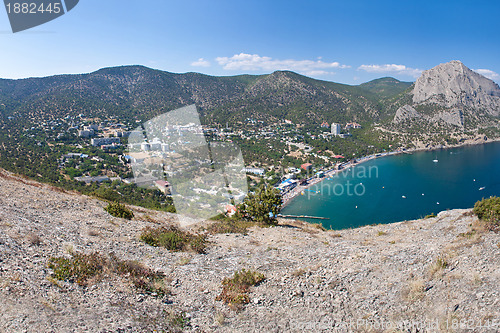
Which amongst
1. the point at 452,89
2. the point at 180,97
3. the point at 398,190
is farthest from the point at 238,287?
the point at 452,89

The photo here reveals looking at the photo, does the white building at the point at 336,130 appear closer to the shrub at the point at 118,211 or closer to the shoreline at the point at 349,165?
the shoreline at the point at 349,165

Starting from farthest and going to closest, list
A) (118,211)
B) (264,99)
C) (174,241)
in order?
1. (264,99)
2. (118,211)
3. (174,241)

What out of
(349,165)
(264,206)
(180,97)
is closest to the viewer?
(264,206)

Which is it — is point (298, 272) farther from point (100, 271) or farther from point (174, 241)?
point (100, 271)

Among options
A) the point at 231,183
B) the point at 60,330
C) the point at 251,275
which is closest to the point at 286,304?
the point at 251,275

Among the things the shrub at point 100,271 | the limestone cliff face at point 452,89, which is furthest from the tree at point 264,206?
the limestone cliff face at point 452,89

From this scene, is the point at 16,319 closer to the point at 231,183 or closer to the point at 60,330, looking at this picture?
the point at 60,330
